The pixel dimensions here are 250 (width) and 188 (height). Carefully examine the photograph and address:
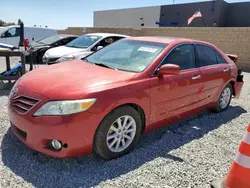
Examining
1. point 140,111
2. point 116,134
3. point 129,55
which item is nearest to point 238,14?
point 129,55

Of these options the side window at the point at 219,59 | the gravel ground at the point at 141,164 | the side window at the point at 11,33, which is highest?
the side window at the point at 11,33

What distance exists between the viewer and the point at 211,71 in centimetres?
435

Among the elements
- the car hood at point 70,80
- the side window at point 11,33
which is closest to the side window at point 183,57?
the car hood at point 70,80

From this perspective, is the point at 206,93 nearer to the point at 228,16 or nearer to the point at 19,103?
the point at 19,103

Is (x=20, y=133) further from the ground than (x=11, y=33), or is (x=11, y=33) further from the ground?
(x=11, y=33)

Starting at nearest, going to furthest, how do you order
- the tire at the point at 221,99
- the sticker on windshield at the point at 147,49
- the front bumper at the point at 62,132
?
the front bumper at the point at 62,132 → the sticker on windshield at the point at 147,49 → the tire at the point at 221,99

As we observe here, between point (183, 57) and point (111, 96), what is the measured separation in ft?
5.82

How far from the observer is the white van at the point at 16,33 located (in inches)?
509

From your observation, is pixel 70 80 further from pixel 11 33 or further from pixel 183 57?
pixel 11 33

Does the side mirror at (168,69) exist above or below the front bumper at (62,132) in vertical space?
above

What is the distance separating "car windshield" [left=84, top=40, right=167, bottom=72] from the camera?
11.2 ft

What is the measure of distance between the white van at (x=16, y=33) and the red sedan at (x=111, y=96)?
10925mm

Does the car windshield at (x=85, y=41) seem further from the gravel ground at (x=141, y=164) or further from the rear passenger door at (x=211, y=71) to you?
the gravel ground at (x=141, y=164)

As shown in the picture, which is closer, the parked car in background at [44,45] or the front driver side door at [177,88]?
the front driver side door at [177,88]
